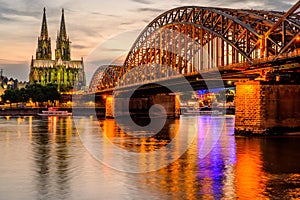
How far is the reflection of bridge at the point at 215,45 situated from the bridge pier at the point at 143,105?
4.56 meters

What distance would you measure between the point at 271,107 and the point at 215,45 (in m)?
26.1

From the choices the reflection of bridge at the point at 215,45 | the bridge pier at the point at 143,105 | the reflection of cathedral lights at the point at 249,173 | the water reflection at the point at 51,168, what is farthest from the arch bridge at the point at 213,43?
the water reflection at the point at 51,168

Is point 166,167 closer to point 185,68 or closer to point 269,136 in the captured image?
point 269,136

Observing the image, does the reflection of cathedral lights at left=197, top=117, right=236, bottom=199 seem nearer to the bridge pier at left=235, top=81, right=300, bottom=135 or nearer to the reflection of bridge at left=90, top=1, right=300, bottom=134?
the bridge pier at left=235, top=81, right=300, bottom=135

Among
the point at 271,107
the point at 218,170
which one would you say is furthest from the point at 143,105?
the point at 218,170

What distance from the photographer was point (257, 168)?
123ft

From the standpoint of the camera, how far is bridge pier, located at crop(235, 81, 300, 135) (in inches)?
2368

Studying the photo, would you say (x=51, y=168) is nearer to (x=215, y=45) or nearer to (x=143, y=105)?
(x=215, y=45)

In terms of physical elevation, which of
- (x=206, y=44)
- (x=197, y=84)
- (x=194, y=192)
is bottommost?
(x=194, y=192)

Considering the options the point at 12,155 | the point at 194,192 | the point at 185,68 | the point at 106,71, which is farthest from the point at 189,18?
the point at 106,71

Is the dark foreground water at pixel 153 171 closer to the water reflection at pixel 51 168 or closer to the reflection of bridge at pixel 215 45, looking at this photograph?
the water reflection at pixel 51 168

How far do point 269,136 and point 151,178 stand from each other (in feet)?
97.7

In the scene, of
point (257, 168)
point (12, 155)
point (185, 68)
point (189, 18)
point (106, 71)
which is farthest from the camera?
point (106, 71)

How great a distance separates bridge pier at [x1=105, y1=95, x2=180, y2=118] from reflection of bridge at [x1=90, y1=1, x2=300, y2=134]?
14.9 feet
